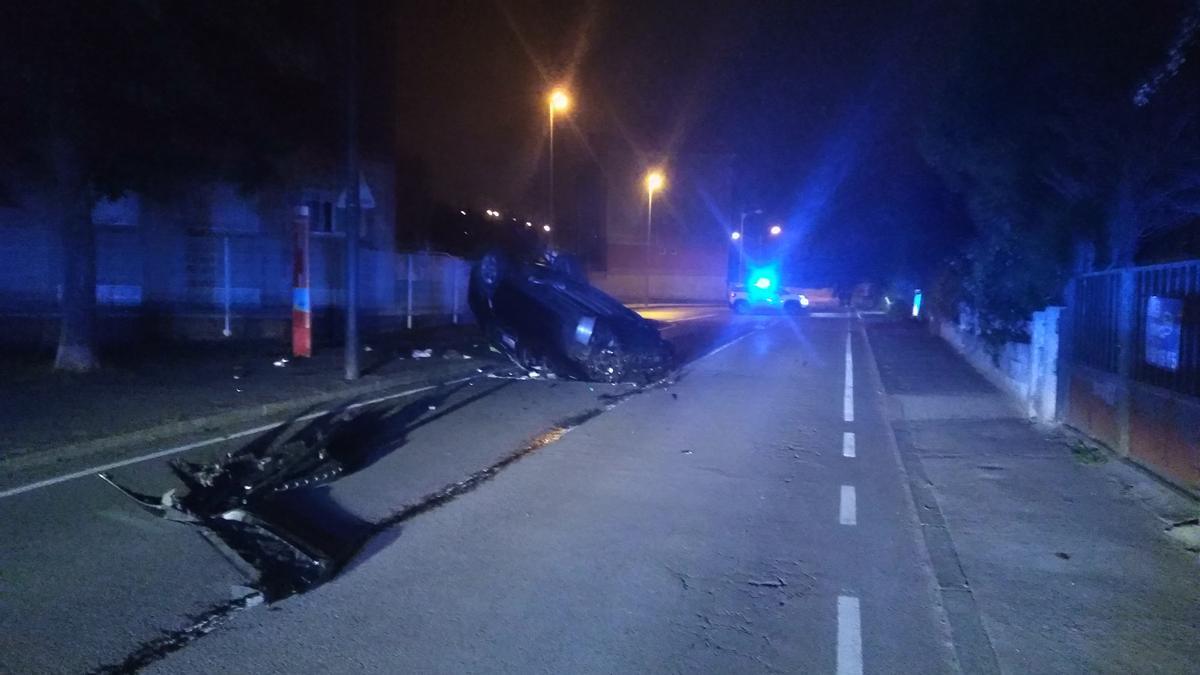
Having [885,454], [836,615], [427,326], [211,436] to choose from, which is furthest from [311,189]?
[836,615]

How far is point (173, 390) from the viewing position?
1309 cm

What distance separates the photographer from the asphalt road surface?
200 inches

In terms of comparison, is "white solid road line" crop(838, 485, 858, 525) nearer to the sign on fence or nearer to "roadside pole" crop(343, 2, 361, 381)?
the sign on fence

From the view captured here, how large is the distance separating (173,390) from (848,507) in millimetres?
9208

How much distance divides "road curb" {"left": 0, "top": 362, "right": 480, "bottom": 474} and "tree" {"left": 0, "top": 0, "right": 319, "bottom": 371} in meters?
Result: 3.97

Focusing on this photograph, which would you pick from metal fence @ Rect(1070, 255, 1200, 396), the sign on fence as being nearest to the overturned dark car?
metal fence @ Rect(1070, 255, 1200, 396)

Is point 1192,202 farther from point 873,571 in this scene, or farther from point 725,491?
point 873,571

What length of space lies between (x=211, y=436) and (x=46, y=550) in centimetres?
426

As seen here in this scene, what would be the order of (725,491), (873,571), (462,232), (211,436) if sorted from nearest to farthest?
1. (873,571)
2. (725,491)
3. (211,436)
4. (462,232)

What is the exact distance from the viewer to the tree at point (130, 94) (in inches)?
496

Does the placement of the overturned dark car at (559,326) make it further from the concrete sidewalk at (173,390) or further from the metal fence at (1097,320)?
the metal fence at (1097,320)

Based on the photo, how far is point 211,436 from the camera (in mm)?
10688

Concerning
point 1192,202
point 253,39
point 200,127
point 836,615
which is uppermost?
point 253,39

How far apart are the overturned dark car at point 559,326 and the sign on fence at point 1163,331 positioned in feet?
31.2
